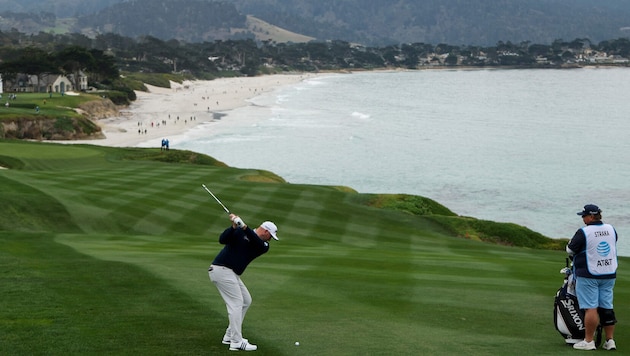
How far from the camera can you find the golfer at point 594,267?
13203 mm

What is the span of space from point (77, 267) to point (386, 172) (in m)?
62.6

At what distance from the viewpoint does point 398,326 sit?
15172 millimetres

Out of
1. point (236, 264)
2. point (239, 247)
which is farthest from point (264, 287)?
point (239, 247)

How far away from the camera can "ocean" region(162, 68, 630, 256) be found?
66375mm

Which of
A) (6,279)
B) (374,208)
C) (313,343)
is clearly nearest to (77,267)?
(6,279)

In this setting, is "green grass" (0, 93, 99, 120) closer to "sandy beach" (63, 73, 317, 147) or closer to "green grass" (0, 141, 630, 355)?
"sandy beach" (63, 73, 317, 147)

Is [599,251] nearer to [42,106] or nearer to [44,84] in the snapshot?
[42,106]

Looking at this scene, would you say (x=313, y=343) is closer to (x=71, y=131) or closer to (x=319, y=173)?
(x=319, y=173)

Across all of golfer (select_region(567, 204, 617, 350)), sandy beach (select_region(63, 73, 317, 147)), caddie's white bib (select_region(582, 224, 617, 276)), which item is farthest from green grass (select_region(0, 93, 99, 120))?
caddie's white bib (select_region(582, 224, 617, 276))

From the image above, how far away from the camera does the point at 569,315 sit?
1369 cm

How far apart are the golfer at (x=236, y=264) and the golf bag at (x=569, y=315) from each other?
4.91 meters

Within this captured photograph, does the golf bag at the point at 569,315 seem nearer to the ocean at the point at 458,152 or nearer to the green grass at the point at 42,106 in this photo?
the ocean at the point at 458,152

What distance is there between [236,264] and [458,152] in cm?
8740

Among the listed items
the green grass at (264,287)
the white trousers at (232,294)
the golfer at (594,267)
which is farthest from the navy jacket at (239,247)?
the golfer at (594,267)
